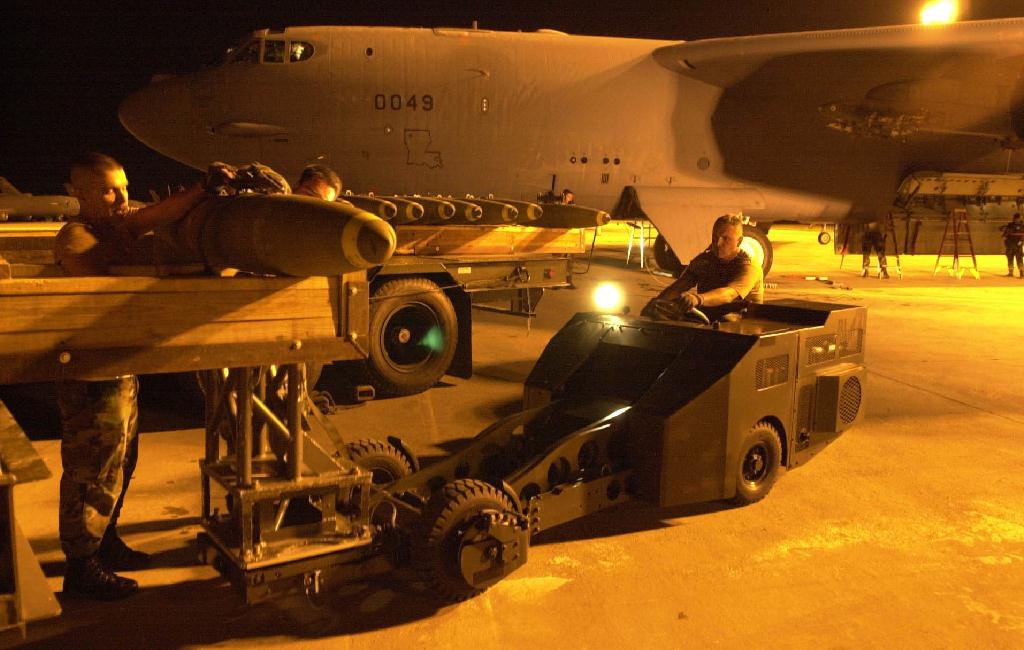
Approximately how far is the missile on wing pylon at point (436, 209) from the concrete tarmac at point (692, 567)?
179cm

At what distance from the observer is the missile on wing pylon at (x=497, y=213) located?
7789 millimetres

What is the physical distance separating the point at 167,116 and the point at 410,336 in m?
7.58

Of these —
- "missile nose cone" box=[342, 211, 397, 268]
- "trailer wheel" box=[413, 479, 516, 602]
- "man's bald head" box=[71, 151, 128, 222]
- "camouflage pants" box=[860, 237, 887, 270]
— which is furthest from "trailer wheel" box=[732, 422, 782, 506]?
"camouflage pants" box=[860, 237, 887, 270]

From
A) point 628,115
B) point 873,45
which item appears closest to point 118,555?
point 628,115

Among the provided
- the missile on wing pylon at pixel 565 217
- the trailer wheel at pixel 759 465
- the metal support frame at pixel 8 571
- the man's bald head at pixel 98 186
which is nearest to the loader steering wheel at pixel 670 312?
the trailer wheel at pixel 759 465

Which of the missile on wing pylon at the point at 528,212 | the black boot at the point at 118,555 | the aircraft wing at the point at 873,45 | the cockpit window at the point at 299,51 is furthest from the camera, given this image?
the aircraft wing at the point at 873,45

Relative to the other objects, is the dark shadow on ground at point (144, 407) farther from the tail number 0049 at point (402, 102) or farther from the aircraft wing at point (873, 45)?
the aircraft wing at point (873, 45)

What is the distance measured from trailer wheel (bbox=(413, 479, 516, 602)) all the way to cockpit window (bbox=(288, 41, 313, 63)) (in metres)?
10.7

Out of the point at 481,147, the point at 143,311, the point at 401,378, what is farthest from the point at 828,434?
the point at 481,147

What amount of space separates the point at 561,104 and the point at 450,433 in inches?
343

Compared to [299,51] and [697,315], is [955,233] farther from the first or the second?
[697,315]

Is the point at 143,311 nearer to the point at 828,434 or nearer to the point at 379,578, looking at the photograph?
the point at 379,578

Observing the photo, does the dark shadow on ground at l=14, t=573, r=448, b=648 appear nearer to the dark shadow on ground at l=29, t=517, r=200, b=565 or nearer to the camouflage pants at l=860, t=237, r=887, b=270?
the dark shadow on ground at l=29, t=517, r=200, b=565

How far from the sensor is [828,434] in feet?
17.5
